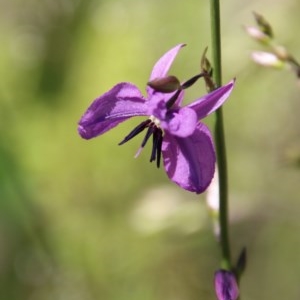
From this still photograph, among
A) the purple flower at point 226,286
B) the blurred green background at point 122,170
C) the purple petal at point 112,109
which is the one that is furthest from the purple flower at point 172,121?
the blurred green background at point 122,170

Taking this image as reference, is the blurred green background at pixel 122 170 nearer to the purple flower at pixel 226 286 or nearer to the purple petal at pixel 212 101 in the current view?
the purple flower at pixel 226 286

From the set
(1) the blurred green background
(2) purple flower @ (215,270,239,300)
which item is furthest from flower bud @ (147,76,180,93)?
(1) the blurred green background

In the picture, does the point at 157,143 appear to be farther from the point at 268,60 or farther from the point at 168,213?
the point at 168,213

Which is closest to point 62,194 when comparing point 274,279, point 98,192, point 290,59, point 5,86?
point 98,192

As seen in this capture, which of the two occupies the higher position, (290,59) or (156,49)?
(290,59)

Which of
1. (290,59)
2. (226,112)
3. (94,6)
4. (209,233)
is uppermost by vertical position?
(290,59)

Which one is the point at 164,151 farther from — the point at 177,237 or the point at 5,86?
the point at 5,86

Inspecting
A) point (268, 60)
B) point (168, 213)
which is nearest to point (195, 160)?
point (268, 60)
